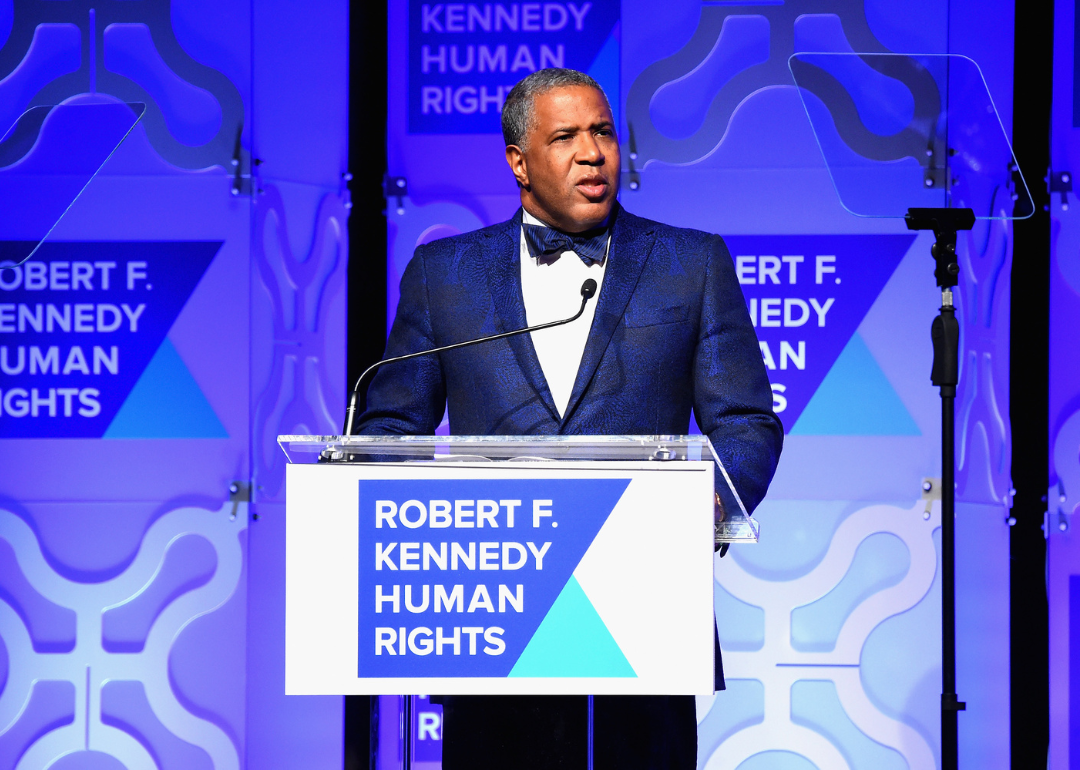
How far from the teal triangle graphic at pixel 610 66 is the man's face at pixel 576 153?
4.92ft

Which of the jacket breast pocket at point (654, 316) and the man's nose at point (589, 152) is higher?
the man's nose at point (589, 152)

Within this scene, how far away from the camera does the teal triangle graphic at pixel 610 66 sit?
3234 millimetres

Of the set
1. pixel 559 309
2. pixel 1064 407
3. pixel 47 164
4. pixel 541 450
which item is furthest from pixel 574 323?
pixel 47 164

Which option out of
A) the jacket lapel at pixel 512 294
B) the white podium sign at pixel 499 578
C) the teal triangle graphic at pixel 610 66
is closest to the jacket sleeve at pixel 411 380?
the jacket lapel at pixel 512 294

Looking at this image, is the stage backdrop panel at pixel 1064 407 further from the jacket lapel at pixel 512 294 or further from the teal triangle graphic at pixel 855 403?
the jacket lapel at pixel 512 294

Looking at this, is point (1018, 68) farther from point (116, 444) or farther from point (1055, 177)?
point (116, 444)

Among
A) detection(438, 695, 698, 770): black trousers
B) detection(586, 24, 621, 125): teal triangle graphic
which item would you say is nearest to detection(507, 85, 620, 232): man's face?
detection(438, 695, 698, 770): black trousers

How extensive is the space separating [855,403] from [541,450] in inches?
83.4

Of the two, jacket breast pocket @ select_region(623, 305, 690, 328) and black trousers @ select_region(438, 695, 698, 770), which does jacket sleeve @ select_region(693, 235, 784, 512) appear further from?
black trousers @ select_region(438, 695, 698, 770)

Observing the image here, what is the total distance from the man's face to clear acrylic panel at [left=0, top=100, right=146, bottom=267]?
194 cm

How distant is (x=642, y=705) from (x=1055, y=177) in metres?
2.43

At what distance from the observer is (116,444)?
330cm

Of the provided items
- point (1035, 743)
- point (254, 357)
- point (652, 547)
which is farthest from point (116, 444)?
point (1035, 743)

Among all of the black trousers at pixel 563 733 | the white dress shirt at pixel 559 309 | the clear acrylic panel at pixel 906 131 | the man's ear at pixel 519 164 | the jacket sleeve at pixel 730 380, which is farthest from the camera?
the clear acrylic panel at pixel 906 131
